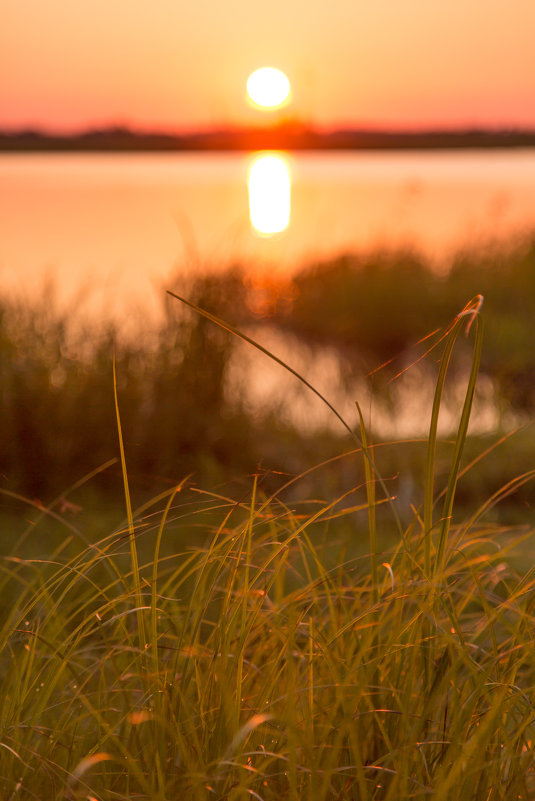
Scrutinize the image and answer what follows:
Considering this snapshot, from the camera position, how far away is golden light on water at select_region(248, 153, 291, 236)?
5125mm

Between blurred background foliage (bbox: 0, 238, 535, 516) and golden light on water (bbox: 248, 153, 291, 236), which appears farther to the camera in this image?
golden light on water (bbox: 248, 153, 291, 236)

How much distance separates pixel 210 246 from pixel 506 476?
4.09ft

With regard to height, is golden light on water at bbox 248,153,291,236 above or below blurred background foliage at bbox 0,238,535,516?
above

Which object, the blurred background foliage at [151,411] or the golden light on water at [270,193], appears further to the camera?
the golden light on water at [270,193]

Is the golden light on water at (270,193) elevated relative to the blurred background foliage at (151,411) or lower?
elevated

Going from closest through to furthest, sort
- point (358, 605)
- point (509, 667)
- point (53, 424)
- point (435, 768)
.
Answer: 1. point (435, 768)
2. point (509, 667)
3. point (358, 605)
4. point (53, 424)

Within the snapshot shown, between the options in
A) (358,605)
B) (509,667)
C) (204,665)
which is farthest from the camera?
(204,665)

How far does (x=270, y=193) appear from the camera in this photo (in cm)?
1070

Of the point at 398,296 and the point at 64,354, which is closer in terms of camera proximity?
the point at 64,354

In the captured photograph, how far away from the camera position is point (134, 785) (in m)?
0.88

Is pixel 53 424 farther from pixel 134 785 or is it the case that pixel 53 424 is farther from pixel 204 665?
pixel 134 785

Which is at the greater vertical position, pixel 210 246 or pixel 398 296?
pixel 210 246

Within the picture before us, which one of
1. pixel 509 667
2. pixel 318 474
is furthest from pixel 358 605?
pixel 318 474

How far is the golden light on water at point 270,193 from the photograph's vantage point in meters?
5.12
